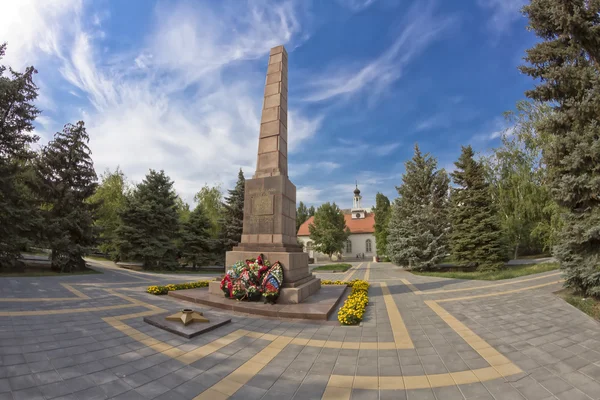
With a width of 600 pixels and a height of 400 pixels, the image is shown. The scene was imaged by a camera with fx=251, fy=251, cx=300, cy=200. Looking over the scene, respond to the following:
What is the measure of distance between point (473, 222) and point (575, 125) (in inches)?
381

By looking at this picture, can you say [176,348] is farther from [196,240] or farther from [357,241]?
[357,241]

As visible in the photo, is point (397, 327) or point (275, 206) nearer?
point (397, 327)

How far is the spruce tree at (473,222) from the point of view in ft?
48.1

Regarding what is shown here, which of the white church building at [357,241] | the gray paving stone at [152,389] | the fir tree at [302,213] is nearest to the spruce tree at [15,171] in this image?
the gray paving stone at [152,389]

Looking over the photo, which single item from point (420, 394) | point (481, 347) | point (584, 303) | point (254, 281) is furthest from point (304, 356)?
point (584, 303)

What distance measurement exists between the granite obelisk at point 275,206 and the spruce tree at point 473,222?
454 inches

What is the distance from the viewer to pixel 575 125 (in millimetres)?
6574

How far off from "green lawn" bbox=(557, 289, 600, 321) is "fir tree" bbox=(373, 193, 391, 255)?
17396 millimetres

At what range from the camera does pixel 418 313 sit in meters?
5.96

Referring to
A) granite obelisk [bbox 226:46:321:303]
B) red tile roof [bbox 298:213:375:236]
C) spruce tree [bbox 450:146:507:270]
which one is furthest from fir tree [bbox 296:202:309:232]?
granite obelisk [bbox 226:46:321:303]

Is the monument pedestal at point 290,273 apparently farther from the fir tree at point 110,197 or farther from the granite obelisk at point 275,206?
the fir tree at point 110,197

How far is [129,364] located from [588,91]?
10946 millimetres

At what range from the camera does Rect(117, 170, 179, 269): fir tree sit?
16703 millimetres

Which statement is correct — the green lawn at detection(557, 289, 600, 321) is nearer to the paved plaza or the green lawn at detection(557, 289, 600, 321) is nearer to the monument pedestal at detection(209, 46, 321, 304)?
the paved plaza
